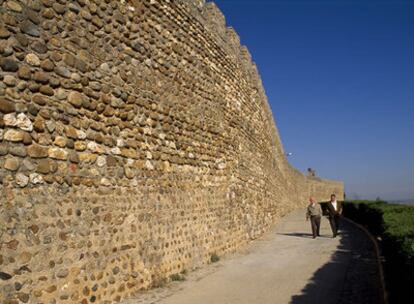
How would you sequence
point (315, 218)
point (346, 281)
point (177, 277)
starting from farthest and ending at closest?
point (315, 218), point (177, 277), point (346, 281)

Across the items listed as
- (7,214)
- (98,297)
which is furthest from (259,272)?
(7,214)

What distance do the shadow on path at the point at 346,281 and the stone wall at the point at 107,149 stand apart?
2337mm

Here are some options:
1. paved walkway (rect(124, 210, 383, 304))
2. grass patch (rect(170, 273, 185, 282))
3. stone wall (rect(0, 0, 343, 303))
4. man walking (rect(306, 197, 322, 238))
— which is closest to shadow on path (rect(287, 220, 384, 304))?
paved walkway (rect(124, 210, 383, 304))

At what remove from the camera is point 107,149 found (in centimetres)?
582

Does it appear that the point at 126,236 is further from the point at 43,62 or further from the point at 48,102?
the point at 43,62

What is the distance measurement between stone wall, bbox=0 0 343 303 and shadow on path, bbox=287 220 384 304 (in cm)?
234

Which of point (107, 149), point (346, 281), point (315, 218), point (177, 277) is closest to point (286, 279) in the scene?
point (346, 281)

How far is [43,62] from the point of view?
15.9ft

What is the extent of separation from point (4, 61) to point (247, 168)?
29.2ft

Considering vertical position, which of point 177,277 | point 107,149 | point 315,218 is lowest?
point 177,277

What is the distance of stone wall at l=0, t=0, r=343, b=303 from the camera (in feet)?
14.6

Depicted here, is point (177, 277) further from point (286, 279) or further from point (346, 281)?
point (346, 281)

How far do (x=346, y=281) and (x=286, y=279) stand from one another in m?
0.95

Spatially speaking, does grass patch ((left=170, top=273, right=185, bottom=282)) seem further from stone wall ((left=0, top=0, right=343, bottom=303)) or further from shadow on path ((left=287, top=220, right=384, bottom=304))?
shadow on path ((left=287, top=220, right=384, bottom=304))
